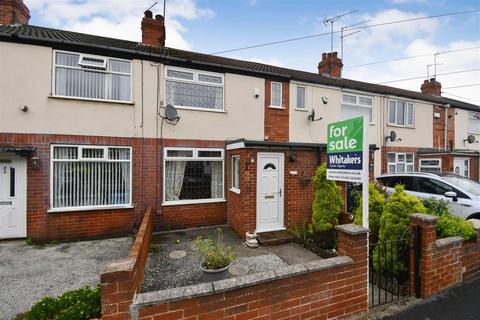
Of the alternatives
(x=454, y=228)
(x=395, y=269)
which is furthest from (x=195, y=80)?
(x=454, y=228)

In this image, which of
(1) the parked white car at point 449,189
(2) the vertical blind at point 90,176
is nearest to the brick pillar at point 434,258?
(1) the parked white car at point 449,189

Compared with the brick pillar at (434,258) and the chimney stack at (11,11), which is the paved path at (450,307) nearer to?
the brick pillar at (434,258)

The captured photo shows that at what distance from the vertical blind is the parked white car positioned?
8.70 meters

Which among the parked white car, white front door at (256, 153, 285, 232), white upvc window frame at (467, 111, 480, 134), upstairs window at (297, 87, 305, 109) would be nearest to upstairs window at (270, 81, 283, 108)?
upstairs window at (297, 87, 305, 109)

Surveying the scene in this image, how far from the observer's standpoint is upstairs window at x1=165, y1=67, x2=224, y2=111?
295 inches

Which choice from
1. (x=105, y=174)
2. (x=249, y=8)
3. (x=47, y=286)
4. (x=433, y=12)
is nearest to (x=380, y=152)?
(x=433, y=12)

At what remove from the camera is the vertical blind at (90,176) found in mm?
6371

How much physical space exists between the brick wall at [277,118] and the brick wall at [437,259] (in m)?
5.48

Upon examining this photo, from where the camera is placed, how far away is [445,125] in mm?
13008

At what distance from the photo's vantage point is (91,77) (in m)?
6.70

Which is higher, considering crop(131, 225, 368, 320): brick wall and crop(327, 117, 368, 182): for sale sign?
crop(327, 117, 368, 182): for sale sign

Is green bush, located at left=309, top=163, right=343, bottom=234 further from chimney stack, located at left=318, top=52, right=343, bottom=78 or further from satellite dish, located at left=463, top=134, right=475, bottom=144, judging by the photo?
satellite dish, located at left=463, top=134, right=475, bottom=144

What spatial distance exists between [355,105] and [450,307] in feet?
28.9

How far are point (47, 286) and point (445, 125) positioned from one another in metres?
17.5
